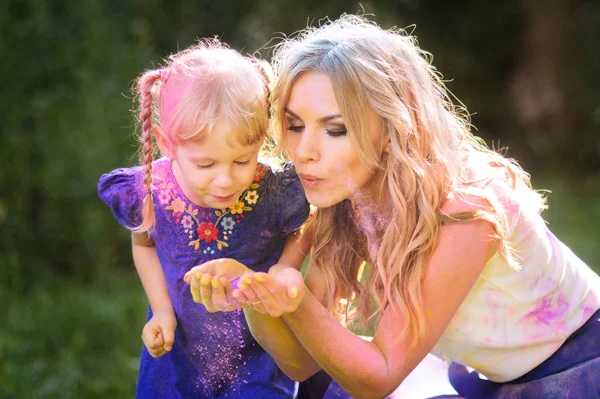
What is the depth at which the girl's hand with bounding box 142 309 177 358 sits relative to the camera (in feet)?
7.33

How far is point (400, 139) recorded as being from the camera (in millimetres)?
2148

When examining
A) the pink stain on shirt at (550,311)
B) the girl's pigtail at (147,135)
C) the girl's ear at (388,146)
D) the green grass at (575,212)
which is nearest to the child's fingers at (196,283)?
the girl's pigtail at (147,135)

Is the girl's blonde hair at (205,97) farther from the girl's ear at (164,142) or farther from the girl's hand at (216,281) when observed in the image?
the girl's hand at (216,281)

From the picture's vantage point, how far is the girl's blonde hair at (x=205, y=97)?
209cm

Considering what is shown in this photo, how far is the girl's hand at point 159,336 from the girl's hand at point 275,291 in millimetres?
394

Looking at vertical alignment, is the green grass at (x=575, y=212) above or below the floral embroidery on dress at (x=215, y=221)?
above

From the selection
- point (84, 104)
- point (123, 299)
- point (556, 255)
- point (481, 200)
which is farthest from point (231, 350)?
point (84, 104)

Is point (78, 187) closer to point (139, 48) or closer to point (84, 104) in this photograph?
point (84, 104)

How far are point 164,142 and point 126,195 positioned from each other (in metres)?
0.26

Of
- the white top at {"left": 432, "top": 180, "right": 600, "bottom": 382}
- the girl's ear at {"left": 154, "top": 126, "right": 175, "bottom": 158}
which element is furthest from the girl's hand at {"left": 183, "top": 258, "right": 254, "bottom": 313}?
the white top at {"left": 432, "top": 180, "right": 600, "bottom": 382}

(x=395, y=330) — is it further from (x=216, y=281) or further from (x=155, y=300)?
(x=155, y=300)

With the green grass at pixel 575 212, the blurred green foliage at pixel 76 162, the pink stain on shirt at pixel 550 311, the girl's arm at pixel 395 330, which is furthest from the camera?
the green grass at pixel 575 212

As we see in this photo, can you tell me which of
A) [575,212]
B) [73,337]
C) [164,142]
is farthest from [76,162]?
[575,212]

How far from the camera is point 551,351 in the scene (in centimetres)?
228
